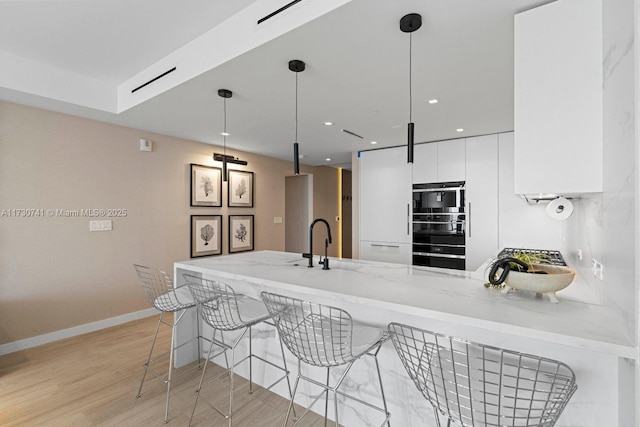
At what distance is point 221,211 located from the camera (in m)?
4.77

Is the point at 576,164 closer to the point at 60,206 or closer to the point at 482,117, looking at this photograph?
the point at 482,117

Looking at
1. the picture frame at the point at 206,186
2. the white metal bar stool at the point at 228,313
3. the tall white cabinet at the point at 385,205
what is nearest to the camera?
the white metal bar stool at the point at 228,313

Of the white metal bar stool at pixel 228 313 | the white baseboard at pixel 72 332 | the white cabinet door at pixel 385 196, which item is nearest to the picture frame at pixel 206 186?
the white baseboard at pixel 72 332

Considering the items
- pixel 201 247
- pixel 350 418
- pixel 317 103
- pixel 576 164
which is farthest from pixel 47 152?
pixel 576 164

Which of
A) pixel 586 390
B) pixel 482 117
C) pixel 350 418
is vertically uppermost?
pixel 482 117

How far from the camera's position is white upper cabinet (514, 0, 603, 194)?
1.32 meters

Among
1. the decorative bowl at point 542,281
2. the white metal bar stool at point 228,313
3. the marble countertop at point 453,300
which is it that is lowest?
the white metal bar stool at point 228,313

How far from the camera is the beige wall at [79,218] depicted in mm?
2939

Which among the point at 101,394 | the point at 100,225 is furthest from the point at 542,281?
the point at 100,225

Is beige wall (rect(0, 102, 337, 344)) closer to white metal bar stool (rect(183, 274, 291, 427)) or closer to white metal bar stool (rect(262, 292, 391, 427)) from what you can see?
white metal bar stool (rect(183, 274, 291, 427))

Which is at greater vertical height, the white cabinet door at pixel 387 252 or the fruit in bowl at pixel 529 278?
the fruit in bowl at pixel 529 278

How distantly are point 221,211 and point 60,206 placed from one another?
1.96m

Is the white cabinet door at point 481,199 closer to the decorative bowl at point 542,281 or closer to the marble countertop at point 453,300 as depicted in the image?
the marble countertop at point 453,300

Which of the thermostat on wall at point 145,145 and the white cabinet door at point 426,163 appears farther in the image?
the white cabinet door at point 426,163
